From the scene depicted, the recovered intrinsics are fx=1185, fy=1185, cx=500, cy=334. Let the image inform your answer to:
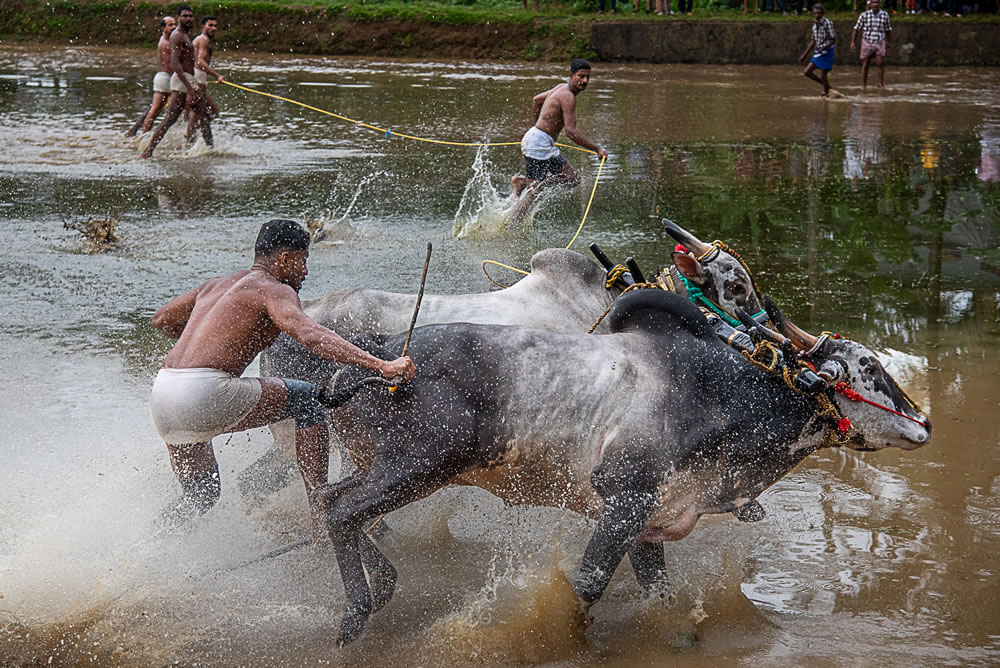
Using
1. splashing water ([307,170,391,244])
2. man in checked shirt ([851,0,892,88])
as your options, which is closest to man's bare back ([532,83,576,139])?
splashing water ([307,170,391,244])

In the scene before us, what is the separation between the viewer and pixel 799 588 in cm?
466

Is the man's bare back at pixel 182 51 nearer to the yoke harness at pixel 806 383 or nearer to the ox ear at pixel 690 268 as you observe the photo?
the ox ear at pixel 690 268

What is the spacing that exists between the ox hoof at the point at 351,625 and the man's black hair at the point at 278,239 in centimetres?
131

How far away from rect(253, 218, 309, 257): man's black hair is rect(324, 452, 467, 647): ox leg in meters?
0.85

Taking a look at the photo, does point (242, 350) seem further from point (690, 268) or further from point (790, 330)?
point (790, 330)

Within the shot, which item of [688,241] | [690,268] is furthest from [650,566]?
[688,241]

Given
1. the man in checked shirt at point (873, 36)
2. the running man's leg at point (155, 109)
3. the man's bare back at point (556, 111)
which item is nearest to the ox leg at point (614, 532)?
the man's bare back at point (556, 111)

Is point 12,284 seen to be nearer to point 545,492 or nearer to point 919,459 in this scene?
point 545,492

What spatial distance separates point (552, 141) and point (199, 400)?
615 cm

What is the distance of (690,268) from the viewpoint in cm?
472

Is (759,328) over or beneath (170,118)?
over

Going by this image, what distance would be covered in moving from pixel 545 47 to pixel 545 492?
18575mm

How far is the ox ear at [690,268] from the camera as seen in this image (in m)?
4.70

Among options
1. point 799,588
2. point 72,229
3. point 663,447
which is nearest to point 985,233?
point 799,588
